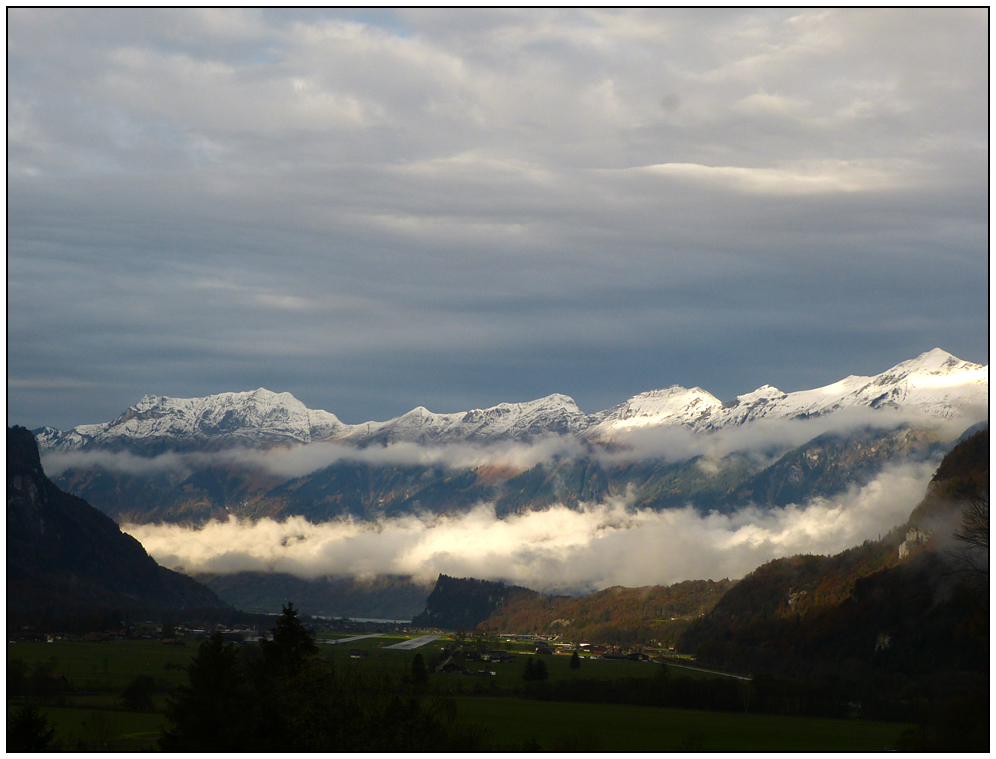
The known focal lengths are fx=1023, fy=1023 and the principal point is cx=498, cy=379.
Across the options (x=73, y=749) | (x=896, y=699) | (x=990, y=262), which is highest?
(x=990, y=262)

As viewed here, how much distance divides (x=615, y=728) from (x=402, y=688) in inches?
2360

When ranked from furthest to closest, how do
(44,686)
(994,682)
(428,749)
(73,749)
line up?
1. (44,686)
2. (73,749)
3. (428,749)
4. (994,682)

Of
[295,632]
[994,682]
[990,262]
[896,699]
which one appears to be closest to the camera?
[990,262]

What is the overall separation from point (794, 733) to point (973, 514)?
97.6 meters

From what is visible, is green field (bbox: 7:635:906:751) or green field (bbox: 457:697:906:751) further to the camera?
green field (bbox: 457:697:906:751)

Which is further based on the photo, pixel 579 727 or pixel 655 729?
pixel 655 729

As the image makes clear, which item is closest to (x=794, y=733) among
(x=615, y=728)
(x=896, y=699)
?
(x=615, y=728)

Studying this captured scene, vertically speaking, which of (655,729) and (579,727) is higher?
(579,727)

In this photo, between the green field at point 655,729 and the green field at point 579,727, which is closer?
the green field at point 579,727

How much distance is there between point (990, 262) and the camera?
67750 mm

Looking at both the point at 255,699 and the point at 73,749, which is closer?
the point at 255,699

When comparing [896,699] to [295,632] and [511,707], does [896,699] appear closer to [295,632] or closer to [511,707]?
[511,707]

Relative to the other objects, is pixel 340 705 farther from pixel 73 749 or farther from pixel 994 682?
pixel 994 682

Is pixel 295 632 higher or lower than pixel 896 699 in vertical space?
higher
